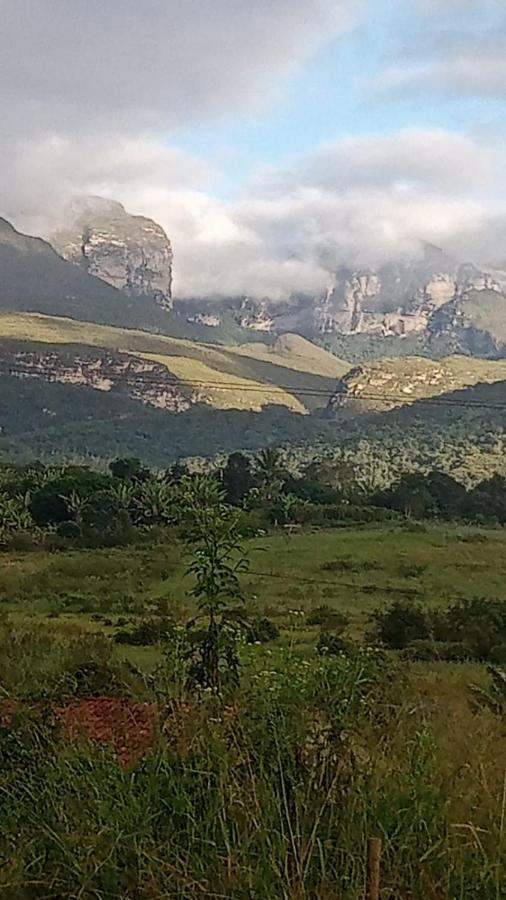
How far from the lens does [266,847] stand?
11.7 feet

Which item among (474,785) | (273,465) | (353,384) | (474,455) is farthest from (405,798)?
(353,384)

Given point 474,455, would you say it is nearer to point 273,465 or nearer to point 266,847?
point 273,465

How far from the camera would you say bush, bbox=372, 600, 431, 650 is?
24.0 m

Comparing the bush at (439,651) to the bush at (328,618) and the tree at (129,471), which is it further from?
the tree at (129,471)

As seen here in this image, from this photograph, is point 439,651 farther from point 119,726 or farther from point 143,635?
point 119,726

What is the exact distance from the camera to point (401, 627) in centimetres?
2500

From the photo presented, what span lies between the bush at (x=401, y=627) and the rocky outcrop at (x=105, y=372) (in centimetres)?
11344

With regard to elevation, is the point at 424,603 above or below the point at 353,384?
below

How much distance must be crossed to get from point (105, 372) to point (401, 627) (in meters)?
124

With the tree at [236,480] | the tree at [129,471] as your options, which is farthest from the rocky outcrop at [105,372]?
the tree at [129,471]

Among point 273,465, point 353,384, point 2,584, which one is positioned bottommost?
point 2,584

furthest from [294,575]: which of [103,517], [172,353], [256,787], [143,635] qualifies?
[172,353]

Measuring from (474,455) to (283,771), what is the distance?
88.8 m

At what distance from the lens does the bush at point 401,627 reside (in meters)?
24.0
